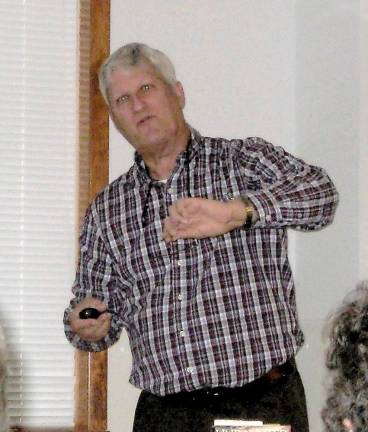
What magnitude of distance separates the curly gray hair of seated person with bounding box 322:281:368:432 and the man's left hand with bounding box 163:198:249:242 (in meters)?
0.90

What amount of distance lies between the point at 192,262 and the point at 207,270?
5 cm

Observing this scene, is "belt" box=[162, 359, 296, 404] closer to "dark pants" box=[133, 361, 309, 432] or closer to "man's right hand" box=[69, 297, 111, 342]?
"dark pants" box=[133, 361, 309, 432]

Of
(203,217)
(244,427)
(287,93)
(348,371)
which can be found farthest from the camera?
(287,93)

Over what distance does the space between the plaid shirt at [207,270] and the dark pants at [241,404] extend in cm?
3

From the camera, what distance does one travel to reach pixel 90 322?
2367 millimetres

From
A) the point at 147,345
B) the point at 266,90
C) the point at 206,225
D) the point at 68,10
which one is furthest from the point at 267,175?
the point at 68,10

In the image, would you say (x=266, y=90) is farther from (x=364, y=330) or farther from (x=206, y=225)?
(x=364, y=330)

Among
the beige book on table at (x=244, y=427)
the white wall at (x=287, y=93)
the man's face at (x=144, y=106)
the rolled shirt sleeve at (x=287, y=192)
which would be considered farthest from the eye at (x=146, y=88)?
the beige book on table at (x=244, y=427)

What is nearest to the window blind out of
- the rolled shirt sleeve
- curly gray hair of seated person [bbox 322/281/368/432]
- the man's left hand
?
the rolled shirt sleeve

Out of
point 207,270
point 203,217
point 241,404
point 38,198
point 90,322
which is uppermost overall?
point 38,198

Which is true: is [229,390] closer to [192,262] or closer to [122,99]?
[192,262]

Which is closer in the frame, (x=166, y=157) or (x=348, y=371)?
(x=348, y=371)

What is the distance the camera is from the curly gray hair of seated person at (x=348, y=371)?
1.08 meters

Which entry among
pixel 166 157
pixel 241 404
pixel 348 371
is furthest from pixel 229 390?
pixel 348 371
